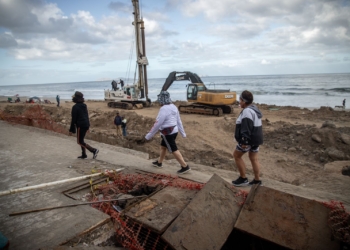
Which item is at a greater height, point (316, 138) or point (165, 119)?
Result: point (165, 119)

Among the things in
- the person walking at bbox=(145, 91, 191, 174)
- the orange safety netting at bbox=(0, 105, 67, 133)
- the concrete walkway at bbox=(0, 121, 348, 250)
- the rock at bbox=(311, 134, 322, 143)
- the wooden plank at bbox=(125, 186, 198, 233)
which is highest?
the person walking at bbox=(145, 91, 191, 174)

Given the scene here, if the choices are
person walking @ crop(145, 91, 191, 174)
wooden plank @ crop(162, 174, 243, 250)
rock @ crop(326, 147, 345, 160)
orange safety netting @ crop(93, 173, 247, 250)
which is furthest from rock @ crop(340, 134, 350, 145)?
wooden plank @ crop(162, 174, 243, 250)

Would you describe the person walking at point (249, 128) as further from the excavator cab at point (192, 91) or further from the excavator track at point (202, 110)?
the excavator cab at point (192, 91)

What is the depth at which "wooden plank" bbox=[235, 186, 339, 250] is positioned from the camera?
233 centimetres

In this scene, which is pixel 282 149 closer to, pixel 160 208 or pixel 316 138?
pixel 316 138

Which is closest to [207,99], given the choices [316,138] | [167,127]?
[316,138]

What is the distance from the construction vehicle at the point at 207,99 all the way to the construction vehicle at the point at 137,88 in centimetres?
299

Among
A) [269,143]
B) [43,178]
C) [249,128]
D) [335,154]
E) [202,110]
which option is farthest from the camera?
[202,110]

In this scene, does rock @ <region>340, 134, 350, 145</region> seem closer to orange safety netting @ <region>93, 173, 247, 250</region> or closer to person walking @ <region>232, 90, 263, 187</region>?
person walking @ <region>232, 90, 263, 187</region>

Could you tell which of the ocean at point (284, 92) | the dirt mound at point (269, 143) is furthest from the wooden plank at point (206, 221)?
the ocean at point (284, 92)

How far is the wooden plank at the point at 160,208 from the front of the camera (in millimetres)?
2639

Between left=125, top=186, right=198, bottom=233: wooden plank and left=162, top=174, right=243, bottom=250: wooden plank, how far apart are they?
17 centimetres

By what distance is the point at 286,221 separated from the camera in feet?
8.43

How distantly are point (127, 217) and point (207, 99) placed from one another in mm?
14729
